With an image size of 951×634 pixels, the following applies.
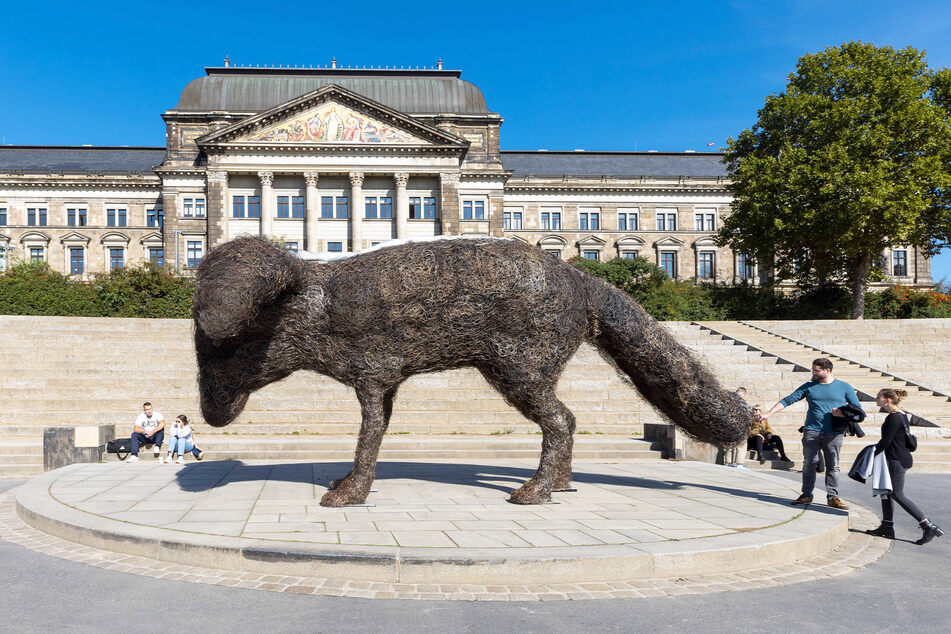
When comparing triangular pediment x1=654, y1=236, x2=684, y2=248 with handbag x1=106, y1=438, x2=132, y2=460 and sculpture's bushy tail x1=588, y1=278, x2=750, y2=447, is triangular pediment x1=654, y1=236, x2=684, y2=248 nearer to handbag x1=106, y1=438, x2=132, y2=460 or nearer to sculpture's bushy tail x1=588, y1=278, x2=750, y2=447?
handbag x1=106, y1=438, x2=132, y2=460

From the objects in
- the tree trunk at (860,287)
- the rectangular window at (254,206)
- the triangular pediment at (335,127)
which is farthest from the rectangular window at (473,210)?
the tree trunk at (860,287)

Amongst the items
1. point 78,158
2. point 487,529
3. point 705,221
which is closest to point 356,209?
point 78,158

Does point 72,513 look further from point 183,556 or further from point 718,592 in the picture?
point 718,592

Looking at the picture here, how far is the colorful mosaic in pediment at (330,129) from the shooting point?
2244 inches

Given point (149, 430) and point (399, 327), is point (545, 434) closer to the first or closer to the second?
point (399, 327)

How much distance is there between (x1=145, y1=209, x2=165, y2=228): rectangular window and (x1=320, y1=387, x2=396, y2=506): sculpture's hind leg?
64.0 m

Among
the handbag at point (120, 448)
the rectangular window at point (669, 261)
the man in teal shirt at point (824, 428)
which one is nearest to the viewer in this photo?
the man in teal shirt at point (824, 428)

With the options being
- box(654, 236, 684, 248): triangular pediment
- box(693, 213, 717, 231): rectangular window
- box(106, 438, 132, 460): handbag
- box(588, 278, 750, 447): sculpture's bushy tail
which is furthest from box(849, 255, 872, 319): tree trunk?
box(106, 438, 132, 460): handbag

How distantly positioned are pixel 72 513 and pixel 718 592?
6.48 m

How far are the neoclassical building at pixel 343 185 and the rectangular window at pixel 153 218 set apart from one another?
90mm

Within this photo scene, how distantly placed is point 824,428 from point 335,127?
175ft

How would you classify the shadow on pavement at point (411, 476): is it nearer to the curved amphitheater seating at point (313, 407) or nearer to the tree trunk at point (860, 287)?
the curved amphitheater seating at point (313, 407)

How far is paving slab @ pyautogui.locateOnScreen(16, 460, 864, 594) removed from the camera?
595cm

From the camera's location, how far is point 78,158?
231 ft
